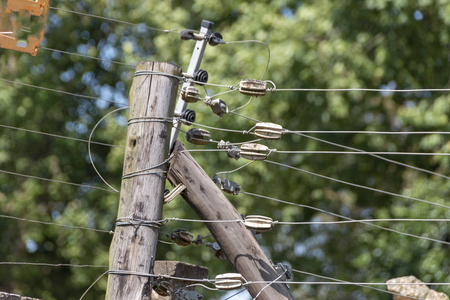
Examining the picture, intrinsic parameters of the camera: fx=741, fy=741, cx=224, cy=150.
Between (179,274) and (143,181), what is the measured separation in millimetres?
745

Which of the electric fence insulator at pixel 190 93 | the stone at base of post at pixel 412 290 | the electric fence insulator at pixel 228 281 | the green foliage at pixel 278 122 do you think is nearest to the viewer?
the electric fence insulator at pixel 228 281

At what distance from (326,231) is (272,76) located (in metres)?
4.45

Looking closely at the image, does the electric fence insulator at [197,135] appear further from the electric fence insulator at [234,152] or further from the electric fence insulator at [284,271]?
the electric fence insulator at [284,271]

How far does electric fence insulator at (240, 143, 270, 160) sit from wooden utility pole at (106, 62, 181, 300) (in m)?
0.58

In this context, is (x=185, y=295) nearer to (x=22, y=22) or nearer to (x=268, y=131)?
(x=268, y=131)

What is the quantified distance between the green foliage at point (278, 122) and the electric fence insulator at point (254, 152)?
527cm

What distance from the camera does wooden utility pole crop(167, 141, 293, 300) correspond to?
15.5ft

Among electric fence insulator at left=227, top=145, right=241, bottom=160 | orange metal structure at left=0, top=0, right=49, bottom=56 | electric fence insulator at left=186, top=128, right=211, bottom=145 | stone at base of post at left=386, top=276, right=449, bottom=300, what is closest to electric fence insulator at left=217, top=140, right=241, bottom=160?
electric fence insulator at left=227, top=145, right=241, bottom=160

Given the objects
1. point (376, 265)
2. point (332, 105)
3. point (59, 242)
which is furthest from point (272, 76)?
point (59, 242)

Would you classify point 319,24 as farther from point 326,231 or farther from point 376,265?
point 326,231

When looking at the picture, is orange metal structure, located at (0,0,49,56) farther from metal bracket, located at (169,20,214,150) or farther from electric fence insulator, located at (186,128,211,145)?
electric fence insulator, located at (186,128,211,145)

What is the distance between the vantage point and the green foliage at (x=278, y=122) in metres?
10.8

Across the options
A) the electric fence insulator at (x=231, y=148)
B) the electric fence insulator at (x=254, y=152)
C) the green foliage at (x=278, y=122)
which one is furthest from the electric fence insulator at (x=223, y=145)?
the green foliage at (x=278, y=122)

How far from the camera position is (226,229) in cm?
475
